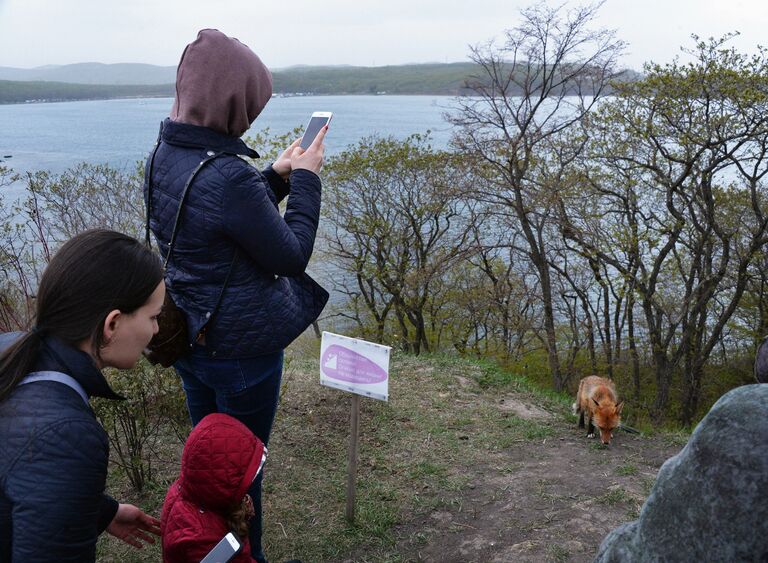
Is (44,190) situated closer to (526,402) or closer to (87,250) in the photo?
(526,402)

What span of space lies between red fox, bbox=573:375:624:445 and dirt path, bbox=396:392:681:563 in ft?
0.51

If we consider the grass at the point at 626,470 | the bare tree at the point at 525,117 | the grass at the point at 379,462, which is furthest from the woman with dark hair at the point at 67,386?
the bare tree at the point at 525,117

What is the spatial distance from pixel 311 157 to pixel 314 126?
0.27 m

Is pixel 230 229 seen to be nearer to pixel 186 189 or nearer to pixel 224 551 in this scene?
pixel 186 189

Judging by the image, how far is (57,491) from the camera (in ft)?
4.95

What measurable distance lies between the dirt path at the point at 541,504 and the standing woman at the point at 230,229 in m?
1.81

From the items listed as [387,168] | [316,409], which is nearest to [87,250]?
[316,409]

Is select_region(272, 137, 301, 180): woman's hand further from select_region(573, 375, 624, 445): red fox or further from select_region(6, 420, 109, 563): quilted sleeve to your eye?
select_region(573, 375, 624, 445): red fox

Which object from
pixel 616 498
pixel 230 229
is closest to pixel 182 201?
pixel 230 229

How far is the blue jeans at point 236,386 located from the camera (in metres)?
2.70

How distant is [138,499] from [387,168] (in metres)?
16.7

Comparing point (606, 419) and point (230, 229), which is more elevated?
point (230, 229)

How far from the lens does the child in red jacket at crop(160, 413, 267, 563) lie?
256 cm

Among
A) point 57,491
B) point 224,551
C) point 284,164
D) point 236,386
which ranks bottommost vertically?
point 224,551
